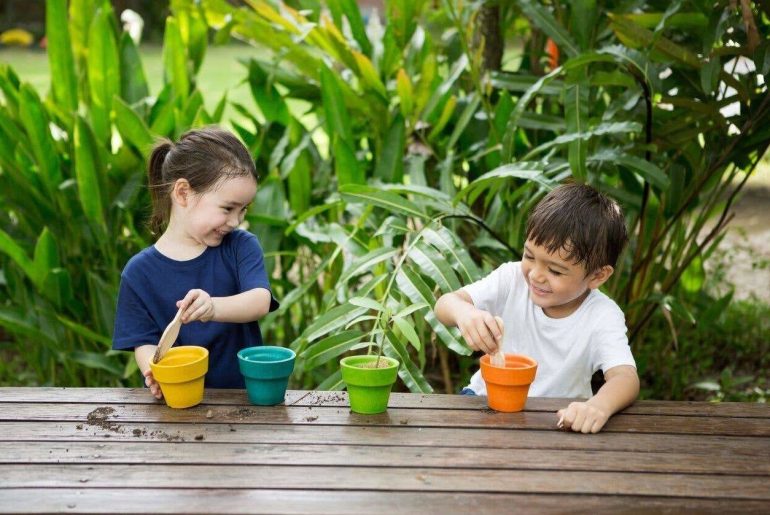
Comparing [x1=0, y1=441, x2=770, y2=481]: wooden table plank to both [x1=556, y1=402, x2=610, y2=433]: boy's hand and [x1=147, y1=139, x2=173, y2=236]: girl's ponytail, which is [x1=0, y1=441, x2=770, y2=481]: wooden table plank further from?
[x1=147, y1=139, x2=173, y2=236]: girl's ponytail

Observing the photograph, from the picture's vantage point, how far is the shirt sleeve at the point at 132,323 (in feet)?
7.18

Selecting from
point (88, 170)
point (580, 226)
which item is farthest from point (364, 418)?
point (88, 170)

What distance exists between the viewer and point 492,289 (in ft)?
7.45

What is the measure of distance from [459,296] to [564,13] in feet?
5.24

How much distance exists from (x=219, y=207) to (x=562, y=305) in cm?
88

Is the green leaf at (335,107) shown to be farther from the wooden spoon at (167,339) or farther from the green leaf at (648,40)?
the wooden spoon at (167,339)

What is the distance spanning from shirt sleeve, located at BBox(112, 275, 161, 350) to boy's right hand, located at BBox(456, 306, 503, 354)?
794mm

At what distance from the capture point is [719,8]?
2.63 m

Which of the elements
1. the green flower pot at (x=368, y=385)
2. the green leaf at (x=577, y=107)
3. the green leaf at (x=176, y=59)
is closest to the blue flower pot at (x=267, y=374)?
the green flower pot at (x=368, y=385)

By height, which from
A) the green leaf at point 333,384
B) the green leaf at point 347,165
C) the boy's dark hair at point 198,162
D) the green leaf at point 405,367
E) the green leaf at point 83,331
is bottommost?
the green leaf at point 83,331

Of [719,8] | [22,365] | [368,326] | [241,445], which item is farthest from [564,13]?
[22,365]

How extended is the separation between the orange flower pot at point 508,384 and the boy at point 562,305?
2.8 inches

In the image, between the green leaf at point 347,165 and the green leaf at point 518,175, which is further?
the green leaf at point 347,165

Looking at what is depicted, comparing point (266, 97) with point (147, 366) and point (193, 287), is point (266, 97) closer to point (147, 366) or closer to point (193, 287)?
point (193, 287)
